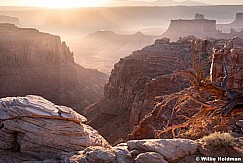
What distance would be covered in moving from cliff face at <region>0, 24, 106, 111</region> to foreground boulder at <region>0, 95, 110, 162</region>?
→ 1975 inches

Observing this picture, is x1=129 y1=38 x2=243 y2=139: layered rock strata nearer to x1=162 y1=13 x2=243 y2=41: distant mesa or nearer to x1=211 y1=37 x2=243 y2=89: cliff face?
x1=211 y1=37 x2=243 y2=89: cliff face

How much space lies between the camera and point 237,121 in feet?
36.9

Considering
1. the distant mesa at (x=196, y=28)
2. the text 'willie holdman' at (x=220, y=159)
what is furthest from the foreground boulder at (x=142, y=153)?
the distant mesa at (x=196, y=28)

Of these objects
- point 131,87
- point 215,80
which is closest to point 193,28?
point 131,87

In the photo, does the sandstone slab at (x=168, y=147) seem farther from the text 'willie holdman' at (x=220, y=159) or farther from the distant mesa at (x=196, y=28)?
the distant mesa at (x=196, y=28)

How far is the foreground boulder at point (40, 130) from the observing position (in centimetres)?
964

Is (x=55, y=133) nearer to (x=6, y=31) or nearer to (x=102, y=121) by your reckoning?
(x=102, y=121)

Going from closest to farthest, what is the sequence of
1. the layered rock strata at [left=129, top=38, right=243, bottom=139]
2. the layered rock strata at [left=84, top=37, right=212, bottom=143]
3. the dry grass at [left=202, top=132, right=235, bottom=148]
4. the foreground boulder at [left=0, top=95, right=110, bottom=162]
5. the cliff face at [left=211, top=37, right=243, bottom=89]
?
the dry grass at [left=202, top=132, right=235, bottom=148]
the foreground boulder at [left=0, top=95, right=110, bottom=162]
the layered rock strata at [left=129, top=38, right=243, bottom=139]
the cliff face at [left=211, top=37, right=243, bottom=89]
the layered rock strata at [left=84, top=37, right=212, bottom=143]

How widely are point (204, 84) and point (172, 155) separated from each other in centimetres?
189

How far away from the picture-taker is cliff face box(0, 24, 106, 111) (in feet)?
212

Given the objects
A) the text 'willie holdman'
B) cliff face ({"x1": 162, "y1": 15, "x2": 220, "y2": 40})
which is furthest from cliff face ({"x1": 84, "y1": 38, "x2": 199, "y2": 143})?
cliff face ({"x1": 162, "y1": 15, "x2": 220, "y2": 40})

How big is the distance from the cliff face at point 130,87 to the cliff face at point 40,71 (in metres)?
12.7

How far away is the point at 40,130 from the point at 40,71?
207 ft

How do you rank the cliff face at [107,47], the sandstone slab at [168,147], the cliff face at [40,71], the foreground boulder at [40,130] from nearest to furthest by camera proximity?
the sandstone slab at [168,147]
the foreground boulder at [40,130]
the cliff face at [40,71]
the cliff face at [107,47]
